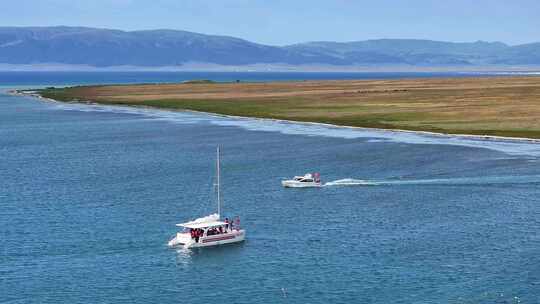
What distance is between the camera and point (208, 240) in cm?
6788

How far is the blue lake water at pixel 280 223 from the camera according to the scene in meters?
56.5

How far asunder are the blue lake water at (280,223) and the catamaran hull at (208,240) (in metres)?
0.82

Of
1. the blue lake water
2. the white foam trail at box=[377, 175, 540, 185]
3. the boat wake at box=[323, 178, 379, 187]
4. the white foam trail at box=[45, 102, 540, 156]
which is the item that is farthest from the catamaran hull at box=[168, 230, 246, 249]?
the white foam trail at box=[45, 102, 540, 156]

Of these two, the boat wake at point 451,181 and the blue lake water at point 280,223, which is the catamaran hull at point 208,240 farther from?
the boat wake at point 451,181

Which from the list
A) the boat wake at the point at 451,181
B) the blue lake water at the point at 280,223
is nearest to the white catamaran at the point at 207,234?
the blue lake water at the point at 280,223

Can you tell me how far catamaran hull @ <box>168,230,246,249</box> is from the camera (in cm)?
6662

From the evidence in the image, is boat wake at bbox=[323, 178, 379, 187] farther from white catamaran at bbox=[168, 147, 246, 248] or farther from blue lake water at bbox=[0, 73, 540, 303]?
white catamaran at bbox=[168, 147, 246, 248]

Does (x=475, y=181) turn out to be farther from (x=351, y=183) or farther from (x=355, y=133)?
(x=355, y=133)

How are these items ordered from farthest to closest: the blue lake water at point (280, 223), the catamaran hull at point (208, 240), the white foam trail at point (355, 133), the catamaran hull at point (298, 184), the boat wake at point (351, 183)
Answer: the white foam trail at point (355, 133)
the boat wake at point (351, 183)
the catamaran hull at point (298, 184)
the catamaran hull at point (208, 240)
the blue lake water at point (280, 223)

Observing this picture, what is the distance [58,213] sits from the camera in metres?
77.4

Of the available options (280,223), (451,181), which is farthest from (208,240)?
(451,181)

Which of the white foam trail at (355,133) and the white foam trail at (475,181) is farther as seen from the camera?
the white foam trail at (355,133)

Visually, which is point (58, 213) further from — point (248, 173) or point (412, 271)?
point (412, 271)

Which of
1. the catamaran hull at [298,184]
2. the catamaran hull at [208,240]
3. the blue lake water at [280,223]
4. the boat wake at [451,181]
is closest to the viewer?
the blue lake water at [280,223]
